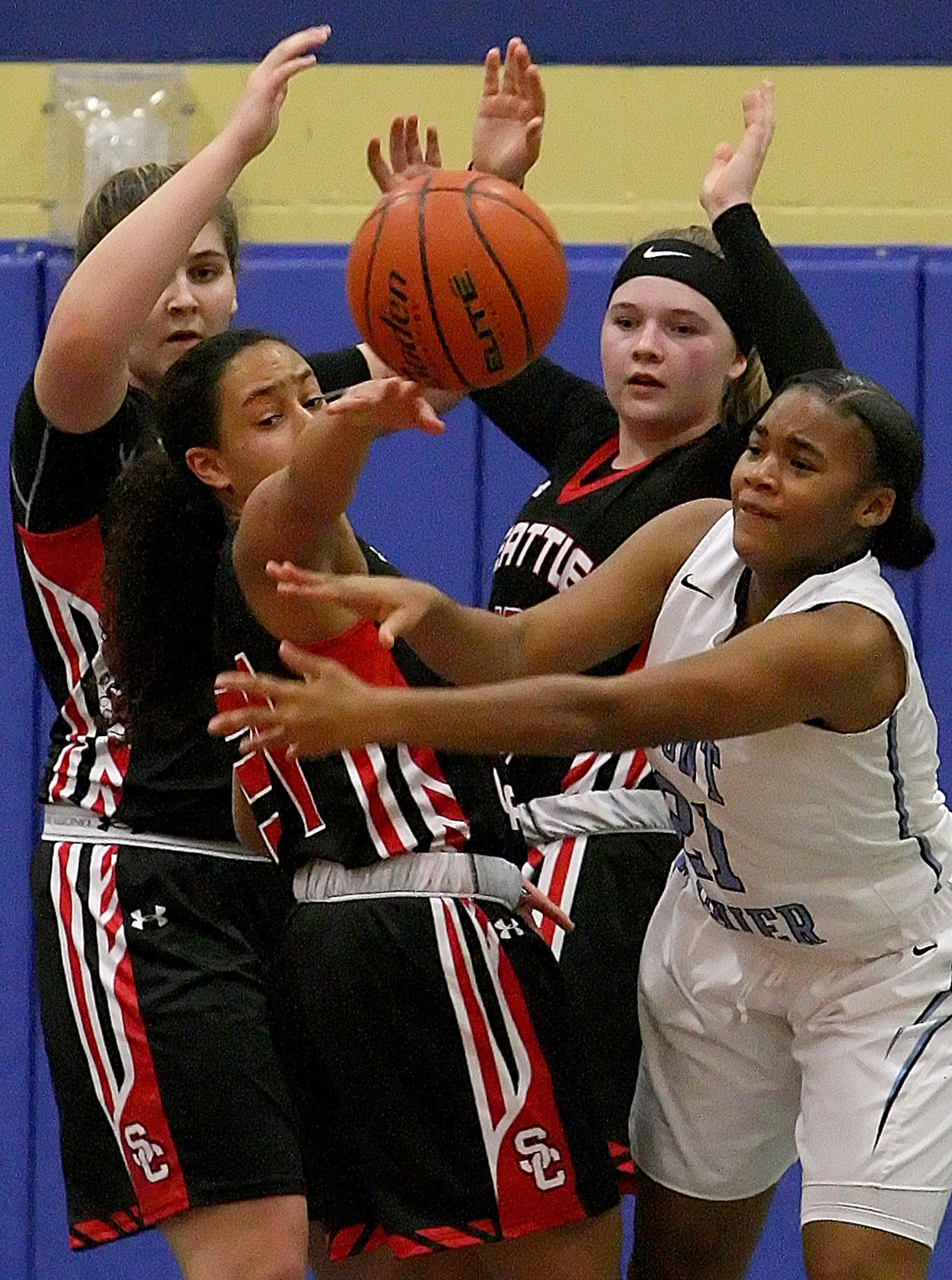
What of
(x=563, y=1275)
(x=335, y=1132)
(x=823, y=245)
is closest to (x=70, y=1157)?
(x=335, y=1132)

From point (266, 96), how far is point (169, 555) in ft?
1.98

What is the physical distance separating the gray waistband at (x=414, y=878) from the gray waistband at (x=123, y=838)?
0.80ft

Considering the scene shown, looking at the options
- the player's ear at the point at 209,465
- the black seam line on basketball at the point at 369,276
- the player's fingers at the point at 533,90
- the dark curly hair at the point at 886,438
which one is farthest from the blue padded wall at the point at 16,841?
the dark curly hair at the point at 886,438

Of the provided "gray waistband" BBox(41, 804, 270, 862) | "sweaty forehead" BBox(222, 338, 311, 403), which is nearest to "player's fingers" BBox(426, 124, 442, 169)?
"sweaty forehead" BBox(222, 338, 311, 403)

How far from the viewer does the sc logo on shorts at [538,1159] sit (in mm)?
2629

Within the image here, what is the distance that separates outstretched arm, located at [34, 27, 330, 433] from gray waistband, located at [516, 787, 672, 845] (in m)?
0.89

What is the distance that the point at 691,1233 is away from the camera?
115 inches

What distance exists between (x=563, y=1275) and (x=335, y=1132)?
0.33 metres

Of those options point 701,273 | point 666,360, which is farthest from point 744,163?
point 666,360

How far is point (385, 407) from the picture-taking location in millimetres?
2299

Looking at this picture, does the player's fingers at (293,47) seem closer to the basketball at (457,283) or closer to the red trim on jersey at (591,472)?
the basketball at (457,283)

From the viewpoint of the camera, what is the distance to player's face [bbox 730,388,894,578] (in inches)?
102

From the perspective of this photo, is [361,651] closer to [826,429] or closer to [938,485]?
[826,429]

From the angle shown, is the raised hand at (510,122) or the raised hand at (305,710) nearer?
the raised hand at (305,710)
